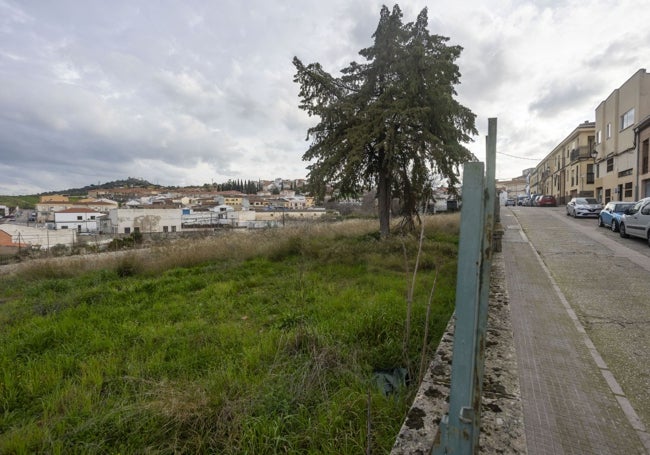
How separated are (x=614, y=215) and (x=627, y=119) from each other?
1970 centimetres

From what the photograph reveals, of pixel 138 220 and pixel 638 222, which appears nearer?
pixel 638 222

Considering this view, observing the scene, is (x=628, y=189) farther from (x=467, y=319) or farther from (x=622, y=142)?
(x=467, y=319)

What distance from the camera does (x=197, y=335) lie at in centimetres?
408

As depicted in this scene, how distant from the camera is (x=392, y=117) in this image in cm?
1108

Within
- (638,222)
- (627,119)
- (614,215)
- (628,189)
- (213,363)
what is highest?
(627,119)

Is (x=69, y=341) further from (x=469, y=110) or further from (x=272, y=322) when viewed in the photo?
(x=469, y=110)

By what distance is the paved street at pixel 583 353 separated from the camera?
2.21 metres

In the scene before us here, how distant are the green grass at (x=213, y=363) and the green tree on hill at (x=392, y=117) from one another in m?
5.46

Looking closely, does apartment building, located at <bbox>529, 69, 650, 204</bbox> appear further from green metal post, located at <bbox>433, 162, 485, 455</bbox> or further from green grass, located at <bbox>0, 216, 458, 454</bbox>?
green metal post, located at <bbox>433, 162, 485, 455</bbox>

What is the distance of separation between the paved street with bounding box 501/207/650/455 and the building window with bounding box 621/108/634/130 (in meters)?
26.8

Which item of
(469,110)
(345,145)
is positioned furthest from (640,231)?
(345,145)

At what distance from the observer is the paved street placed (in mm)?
2207

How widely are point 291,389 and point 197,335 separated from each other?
2037mm

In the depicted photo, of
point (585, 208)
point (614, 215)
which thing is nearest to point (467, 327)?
point (614, 215)
